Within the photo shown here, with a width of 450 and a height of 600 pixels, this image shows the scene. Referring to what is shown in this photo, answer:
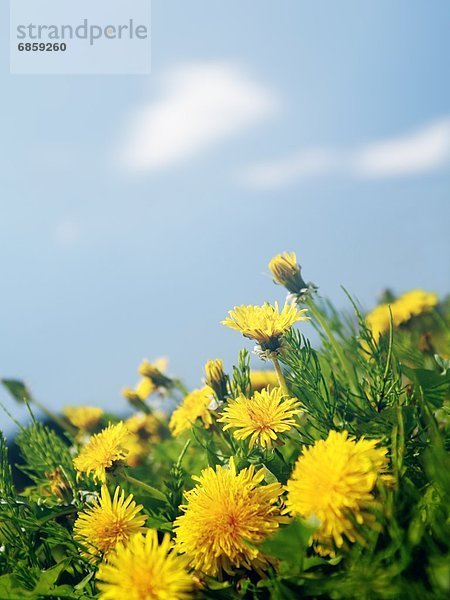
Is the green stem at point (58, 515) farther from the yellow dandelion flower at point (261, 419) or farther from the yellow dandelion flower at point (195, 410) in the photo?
the yellow dandelion flower at point (261, 419)

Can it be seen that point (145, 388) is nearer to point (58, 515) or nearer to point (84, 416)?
point (84, 416)

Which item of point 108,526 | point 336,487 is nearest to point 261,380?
point 108,526

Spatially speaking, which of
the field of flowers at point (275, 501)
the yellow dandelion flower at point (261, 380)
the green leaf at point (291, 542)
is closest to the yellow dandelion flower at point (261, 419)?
the field of flowers at point (275, 501)

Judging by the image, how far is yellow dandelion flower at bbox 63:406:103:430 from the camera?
1.45m

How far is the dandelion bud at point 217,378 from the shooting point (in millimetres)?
873

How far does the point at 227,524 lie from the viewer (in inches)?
24.3

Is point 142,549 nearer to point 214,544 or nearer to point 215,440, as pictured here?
point 214,544

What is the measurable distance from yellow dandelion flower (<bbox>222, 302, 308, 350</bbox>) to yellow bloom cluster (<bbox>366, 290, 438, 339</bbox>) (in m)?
0.77

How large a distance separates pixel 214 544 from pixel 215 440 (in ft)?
1.27

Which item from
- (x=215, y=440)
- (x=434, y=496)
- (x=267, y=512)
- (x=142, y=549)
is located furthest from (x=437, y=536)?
(x=215, y=440)

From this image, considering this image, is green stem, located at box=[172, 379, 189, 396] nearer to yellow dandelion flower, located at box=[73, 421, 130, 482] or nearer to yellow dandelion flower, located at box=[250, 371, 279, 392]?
yellow dandelion flower, located at box=[250, 371, 279, 392]

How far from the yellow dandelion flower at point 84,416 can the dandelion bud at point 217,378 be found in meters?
0.64

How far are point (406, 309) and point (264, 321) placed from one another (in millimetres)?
875

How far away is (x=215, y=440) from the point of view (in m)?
1.00
